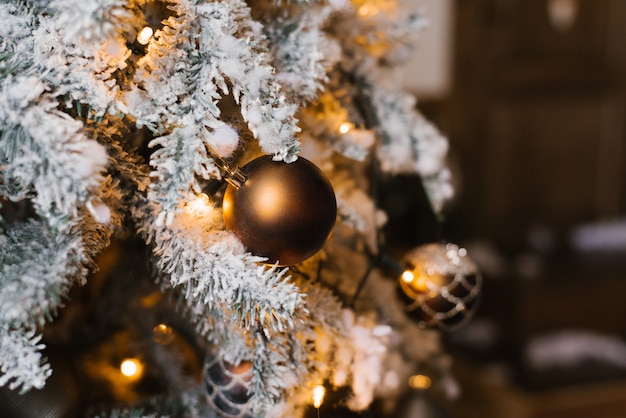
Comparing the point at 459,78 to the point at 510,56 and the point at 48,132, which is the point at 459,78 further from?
the point at 48,132

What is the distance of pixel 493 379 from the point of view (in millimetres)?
1740

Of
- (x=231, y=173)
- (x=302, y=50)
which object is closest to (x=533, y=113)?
(x=302, y=50)

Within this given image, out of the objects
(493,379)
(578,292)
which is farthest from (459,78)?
(493,379)

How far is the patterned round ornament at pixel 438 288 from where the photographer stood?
0.62 meters

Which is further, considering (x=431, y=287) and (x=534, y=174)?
(x=534, y=174)

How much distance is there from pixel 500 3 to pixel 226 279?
1910 mm

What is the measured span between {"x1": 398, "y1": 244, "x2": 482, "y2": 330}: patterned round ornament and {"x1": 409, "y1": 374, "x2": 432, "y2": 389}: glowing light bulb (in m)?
0.07

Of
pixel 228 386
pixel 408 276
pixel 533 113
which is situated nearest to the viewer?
pixel 228 386

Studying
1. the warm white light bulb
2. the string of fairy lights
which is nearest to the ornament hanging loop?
the string of fairy lights

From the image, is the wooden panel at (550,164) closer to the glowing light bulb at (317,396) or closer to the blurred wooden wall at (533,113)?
the blurred wooden wall at (533,113)

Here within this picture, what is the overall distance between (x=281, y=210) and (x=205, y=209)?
0.07 metres

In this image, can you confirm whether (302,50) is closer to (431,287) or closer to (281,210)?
(281,210)

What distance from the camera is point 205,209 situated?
0.46m

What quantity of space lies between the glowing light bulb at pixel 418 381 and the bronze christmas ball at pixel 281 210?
1.02 ft
